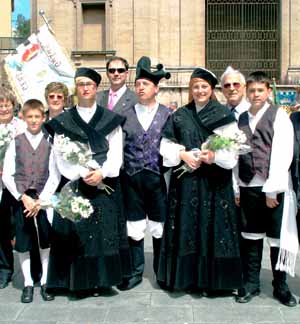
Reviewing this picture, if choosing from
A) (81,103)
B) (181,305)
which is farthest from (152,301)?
(81,103)

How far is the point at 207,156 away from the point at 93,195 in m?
1.10

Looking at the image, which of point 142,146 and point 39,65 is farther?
point 39,65

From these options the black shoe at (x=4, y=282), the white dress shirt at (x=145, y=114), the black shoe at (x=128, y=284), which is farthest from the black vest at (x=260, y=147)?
the black shoe at (x=4, y=282)

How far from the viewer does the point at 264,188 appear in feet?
15.1

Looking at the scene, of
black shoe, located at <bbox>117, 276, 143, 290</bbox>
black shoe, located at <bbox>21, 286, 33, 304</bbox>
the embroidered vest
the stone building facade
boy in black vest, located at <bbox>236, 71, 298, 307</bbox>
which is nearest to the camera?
boy in black vest, located at <bbox>236, 71, 298, 307</bbox>

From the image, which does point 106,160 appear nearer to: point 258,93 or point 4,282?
point 258,93

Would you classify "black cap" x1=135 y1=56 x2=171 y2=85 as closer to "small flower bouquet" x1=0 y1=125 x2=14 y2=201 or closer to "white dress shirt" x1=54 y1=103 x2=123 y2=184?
"white dress shirt" x1=54 y1=103 x2=123 y2=184

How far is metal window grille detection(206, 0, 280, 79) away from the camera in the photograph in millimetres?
21422

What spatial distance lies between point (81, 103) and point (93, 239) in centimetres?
125

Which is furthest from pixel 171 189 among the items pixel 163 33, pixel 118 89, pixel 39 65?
pixel 163 33

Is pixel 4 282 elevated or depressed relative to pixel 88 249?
depressed

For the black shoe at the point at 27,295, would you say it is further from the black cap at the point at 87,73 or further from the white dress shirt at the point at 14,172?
the black cap at the point at 87,73

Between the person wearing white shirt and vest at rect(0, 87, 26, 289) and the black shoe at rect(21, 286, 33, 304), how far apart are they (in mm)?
485

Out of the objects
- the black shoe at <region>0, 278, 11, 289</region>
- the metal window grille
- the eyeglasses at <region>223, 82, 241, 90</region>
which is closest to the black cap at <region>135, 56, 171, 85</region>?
the eyeglasses at <region>223, 82, 241, 90</region>
